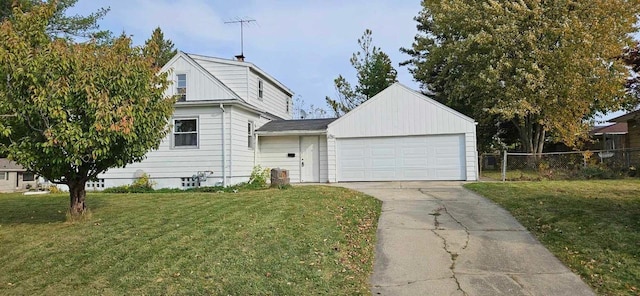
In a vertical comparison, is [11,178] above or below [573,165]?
below

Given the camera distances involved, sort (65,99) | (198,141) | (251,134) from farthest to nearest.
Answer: (251,134) → (198,141) → (65,99)

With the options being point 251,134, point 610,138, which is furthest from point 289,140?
point 610,138

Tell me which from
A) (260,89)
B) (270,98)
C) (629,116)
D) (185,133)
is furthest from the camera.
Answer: (270,98)

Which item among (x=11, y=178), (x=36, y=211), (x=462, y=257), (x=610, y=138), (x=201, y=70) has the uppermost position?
(x=201, y=70)

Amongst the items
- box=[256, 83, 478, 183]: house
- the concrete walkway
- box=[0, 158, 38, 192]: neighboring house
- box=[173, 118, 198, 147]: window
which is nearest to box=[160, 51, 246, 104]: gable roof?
box=[173, 118, 198, 147]: window

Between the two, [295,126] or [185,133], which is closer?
[185,133]

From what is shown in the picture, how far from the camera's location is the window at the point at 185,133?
51.8ft

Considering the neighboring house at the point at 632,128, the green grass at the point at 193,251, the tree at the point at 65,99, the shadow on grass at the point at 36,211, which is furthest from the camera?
the neighboring house at the point at 632,128

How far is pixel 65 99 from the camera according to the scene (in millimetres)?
6512

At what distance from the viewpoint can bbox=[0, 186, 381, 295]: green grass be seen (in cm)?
479

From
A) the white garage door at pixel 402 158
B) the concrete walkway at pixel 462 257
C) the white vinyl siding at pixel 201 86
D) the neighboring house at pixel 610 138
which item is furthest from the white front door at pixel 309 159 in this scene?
the neighboring house at pixel 610 138

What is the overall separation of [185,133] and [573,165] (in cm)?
1407

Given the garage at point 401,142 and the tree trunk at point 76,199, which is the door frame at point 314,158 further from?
the tree trunk at point 76,199

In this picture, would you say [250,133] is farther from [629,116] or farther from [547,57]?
[629,116]
